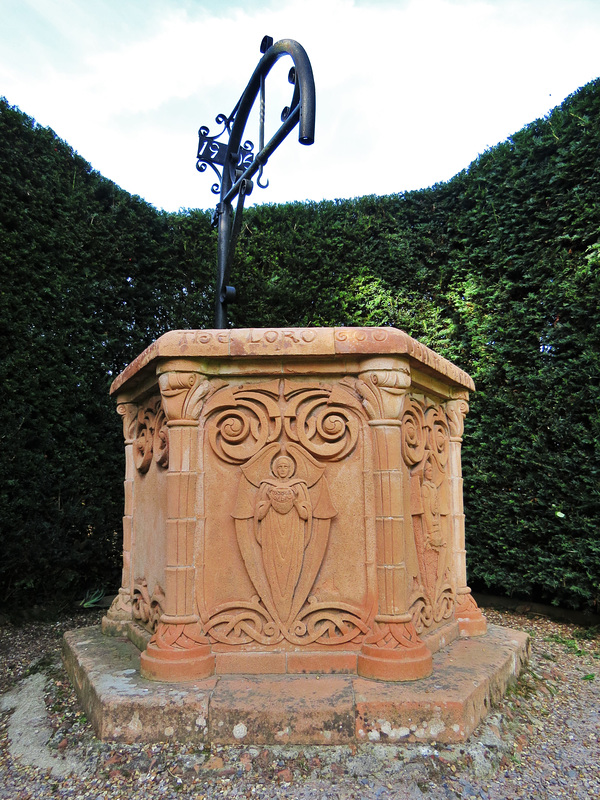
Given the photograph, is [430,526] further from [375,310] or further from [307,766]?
[375,310]

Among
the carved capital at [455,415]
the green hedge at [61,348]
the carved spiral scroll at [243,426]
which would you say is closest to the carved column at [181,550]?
the carved spiral scroll at [243,426]

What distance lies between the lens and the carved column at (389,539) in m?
2.61

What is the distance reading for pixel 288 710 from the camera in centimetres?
233

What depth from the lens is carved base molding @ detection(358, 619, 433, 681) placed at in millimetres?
2580

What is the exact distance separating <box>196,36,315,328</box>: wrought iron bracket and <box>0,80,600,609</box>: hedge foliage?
2.31m

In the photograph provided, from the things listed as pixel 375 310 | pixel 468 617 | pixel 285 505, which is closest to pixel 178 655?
pixel 285 505

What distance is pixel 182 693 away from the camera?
2.43 meters

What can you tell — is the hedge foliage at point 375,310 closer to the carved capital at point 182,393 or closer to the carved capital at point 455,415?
the carved capital at point 455,415

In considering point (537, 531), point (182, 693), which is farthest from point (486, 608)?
point (182, 693)

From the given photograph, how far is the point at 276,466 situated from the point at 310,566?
532mm

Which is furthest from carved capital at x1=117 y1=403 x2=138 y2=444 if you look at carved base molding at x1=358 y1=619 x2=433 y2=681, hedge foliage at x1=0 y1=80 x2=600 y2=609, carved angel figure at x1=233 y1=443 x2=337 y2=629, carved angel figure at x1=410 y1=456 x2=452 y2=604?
carved base molding at x1=358 y1=619 x2=433 y2=681

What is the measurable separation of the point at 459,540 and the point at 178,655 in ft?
6.57

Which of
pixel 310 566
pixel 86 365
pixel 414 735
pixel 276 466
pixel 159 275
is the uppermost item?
pixel 159 275

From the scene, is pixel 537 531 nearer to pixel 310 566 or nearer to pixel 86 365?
pixel 310 566
